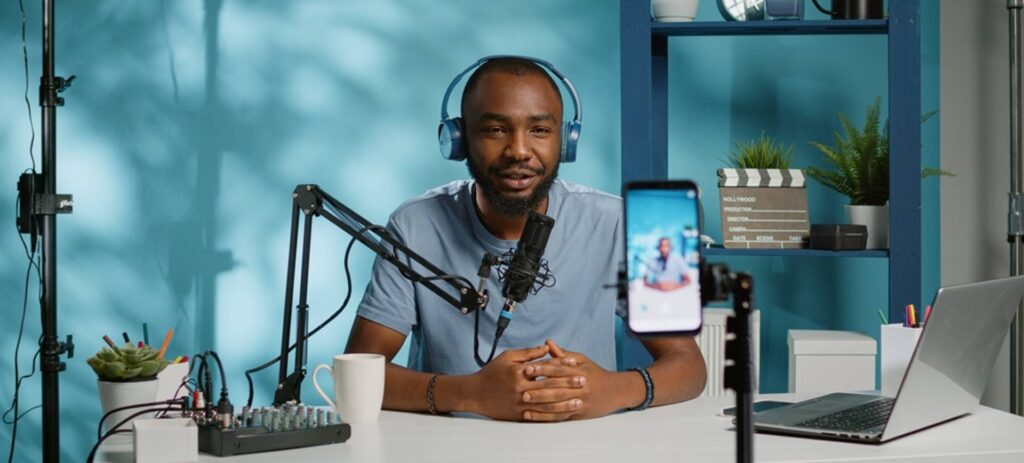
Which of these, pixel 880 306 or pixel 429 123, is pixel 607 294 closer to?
pixel 429 123

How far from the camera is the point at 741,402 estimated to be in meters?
0.83

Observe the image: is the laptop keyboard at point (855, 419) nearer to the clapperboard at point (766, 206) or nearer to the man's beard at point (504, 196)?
the man's beard at point (504, 196)

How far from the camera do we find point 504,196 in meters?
2.09

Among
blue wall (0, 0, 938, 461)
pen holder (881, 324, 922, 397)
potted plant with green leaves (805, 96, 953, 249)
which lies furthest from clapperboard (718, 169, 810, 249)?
pen holder (881, 324, 922, 397)

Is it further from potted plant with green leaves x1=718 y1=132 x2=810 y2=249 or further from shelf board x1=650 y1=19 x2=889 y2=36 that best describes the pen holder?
shelf board x1=650 y1=19 x2=889 y2=36

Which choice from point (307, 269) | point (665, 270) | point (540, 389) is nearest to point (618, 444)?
point (540, 389)

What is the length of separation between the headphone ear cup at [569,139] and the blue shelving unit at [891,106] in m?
0.79

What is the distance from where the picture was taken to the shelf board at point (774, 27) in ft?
9.61

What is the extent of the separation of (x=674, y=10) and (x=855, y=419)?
5.33 ft

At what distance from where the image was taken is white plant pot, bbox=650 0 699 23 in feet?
9.78

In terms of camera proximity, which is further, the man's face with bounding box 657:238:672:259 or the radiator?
the radiator

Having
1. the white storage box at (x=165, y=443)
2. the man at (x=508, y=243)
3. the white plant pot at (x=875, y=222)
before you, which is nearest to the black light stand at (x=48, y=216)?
the man at (x=508, y=243)

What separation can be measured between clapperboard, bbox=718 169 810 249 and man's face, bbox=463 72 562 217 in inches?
41.6

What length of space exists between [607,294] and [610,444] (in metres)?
→ 0.66
